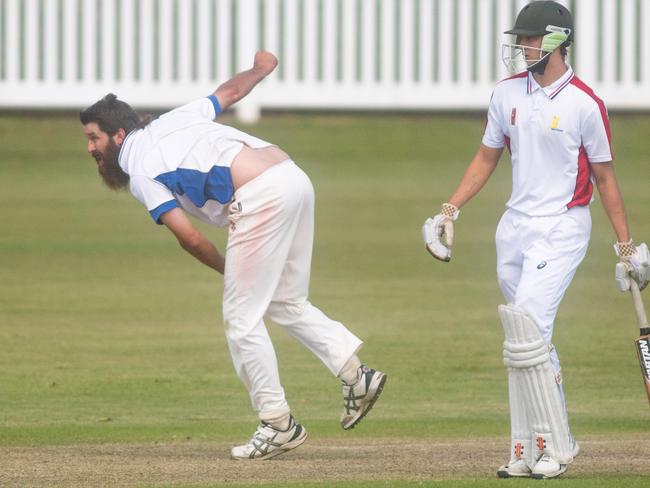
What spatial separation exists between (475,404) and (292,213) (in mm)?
2516

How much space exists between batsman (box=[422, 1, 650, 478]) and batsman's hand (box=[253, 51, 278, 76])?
1.39 metres

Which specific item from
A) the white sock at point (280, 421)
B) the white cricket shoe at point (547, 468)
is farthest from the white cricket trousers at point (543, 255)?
the white sock at point (280, 421)

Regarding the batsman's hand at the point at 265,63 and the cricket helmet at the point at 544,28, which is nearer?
the cricket helmet at the point at 544,28

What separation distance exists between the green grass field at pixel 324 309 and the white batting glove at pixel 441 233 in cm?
95

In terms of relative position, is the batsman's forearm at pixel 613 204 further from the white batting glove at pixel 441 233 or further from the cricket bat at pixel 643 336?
the white batting glove at pixel 441 233

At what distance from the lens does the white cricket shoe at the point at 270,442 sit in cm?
749

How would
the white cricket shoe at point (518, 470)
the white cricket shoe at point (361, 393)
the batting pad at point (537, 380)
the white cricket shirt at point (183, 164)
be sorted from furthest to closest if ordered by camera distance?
1. the white cricket shoe at point (361, 393)
2. the white cricket shirt at point (183, 164)
3. the white cricket shoe at point (518, 470)
4. the batting pad at point (537, 380)

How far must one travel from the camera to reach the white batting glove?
729cm

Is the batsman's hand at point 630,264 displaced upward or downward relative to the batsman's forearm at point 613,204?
downward

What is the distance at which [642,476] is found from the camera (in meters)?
7.02

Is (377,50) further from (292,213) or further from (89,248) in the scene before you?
(292,213)

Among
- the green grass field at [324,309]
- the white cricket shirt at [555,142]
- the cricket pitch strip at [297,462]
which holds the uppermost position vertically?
the white cricket shirt at [555,142]

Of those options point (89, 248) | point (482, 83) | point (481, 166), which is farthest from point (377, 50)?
point (481, 166)

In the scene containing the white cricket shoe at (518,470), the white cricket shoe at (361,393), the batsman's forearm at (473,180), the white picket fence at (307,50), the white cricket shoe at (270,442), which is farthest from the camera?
the white picket fence at (307,50)
